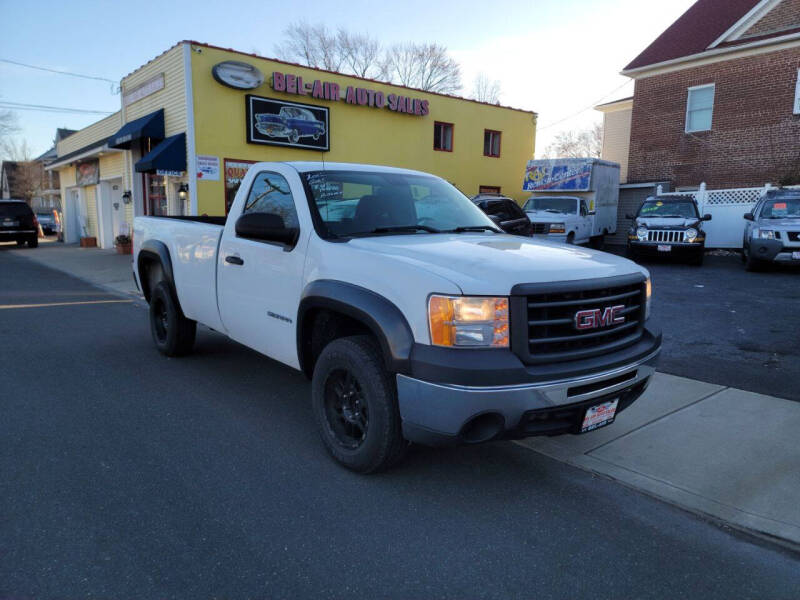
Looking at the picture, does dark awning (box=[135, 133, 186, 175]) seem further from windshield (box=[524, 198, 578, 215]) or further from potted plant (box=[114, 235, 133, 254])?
windshield (box=[524, 198, 578, 215])

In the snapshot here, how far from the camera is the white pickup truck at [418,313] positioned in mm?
2793

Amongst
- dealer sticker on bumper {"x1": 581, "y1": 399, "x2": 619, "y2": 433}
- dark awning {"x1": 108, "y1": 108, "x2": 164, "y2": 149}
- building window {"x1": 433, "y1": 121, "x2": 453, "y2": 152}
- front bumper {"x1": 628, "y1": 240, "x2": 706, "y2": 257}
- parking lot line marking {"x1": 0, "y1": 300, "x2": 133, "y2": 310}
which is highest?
building window {"x1": 433, "y1": 121, "x2": 453, "y2": 152}

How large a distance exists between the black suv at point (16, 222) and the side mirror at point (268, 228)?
23.8 metres

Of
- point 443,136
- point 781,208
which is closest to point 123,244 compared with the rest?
point 443,136

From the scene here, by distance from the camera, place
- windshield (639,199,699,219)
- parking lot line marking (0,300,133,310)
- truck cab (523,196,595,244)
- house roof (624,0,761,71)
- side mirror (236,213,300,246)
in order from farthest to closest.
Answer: house roof (624,0,761,71) → truck cab (523,196,595,244) → windshield (639,199,699,219) → parking lot line marking (0,300,133,310) → side mirror (236,213,300,246)

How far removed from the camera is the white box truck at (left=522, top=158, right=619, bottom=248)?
15648mm

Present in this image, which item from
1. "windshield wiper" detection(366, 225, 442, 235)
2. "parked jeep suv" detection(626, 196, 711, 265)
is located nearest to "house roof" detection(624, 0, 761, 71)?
"parked jeep suv" detection(626, 196, 711, 265)

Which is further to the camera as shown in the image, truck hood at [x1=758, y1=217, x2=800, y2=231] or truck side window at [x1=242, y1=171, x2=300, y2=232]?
truck hood at [x1=758, y1=217, x2=800, y2=231]

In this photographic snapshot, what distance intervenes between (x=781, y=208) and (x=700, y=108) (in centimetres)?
861

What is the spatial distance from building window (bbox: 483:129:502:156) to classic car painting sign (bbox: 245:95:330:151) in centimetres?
760

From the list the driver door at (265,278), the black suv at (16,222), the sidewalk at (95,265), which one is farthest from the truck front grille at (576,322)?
the black suv at (16,222)

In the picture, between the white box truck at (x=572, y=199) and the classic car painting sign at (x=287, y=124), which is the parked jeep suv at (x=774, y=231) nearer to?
the white box truck at (x=572, y=199)

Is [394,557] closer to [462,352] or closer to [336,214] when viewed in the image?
[462,352]

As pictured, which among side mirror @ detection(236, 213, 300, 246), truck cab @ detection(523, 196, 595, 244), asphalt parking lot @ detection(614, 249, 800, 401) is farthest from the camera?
truck cab @ detection(523, 196, 595, 244)
